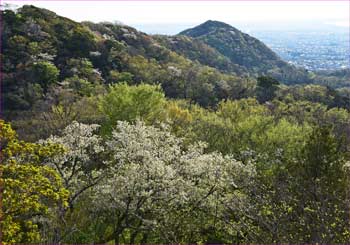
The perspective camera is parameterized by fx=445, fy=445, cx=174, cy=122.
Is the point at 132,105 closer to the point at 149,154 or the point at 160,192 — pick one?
the point at 149,154

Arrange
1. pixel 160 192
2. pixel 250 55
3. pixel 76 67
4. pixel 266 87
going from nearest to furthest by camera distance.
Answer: pixel 160 192, pixel 76 67, pixel 266 87, pixel 250 55

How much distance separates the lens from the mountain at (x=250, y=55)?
12546 centimetres

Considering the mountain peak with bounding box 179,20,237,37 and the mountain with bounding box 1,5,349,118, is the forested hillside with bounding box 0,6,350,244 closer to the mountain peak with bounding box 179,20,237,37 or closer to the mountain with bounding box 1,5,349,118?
the mountain with bounding box 1,5,349,118

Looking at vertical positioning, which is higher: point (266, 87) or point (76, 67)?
point (76, 67)

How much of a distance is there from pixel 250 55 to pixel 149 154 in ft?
414

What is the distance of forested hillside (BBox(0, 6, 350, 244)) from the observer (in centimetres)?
1253

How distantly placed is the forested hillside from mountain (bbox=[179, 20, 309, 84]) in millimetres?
60084

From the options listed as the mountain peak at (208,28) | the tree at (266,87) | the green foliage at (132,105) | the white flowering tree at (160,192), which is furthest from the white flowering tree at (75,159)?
the mountain peak at (208,28)

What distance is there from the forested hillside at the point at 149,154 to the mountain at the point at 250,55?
60084 mm

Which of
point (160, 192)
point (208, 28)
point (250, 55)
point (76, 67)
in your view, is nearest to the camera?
point (160, 192)

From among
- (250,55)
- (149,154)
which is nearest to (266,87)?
(149,154)

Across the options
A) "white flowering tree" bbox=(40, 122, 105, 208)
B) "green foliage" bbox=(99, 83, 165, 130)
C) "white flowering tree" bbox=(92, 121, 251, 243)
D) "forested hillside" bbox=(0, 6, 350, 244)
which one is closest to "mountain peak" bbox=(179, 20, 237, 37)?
"forested hillside" bbox=(0, 6, 350, 244)

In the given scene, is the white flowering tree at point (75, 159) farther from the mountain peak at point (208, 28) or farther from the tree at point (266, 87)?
the mountain peak at point (208, 28)

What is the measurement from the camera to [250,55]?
13800 centimetres
